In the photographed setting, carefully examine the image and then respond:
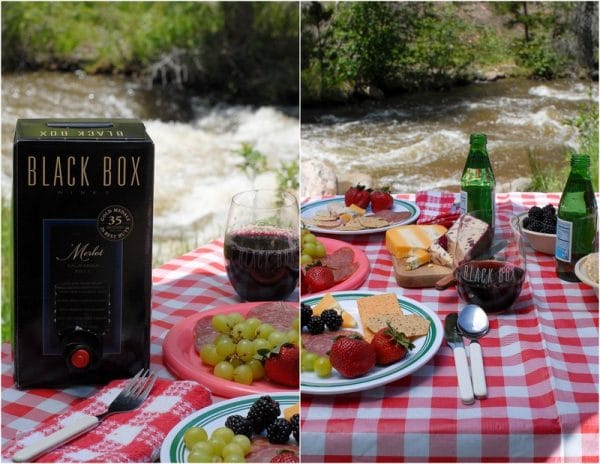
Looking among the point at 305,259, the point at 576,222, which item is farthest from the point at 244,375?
the point at 576,222

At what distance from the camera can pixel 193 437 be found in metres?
0.72

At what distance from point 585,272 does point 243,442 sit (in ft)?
1.87

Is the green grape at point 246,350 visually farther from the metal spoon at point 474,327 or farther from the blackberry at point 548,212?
the blackberry at point 548,212

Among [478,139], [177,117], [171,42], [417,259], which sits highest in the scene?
[171,42]

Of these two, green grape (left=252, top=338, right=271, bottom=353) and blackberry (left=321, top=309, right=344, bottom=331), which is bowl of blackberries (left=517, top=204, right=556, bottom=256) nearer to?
blackberry (left=321, top=309, right=344, bottom=331)

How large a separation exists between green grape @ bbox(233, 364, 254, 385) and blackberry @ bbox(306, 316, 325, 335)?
11 centimetres

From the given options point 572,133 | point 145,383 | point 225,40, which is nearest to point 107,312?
point 145,383

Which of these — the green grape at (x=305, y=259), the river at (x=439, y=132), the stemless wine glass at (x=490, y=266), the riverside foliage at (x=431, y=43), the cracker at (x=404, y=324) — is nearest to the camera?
the cracker at (x=404, y=324)

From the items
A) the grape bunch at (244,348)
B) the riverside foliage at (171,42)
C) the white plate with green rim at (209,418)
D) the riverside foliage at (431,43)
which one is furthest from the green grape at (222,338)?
the riverside foliage at (171,42)

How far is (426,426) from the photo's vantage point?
785mm

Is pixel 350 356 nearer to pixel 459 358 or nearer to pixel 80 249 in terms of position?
pixel 459 358

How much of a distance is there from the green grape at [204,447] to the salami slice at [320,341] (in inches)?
8.1

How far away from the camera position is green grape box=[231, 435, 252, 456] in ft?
2.33

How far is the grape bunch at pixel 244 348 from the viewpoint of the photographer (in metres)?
0.86
